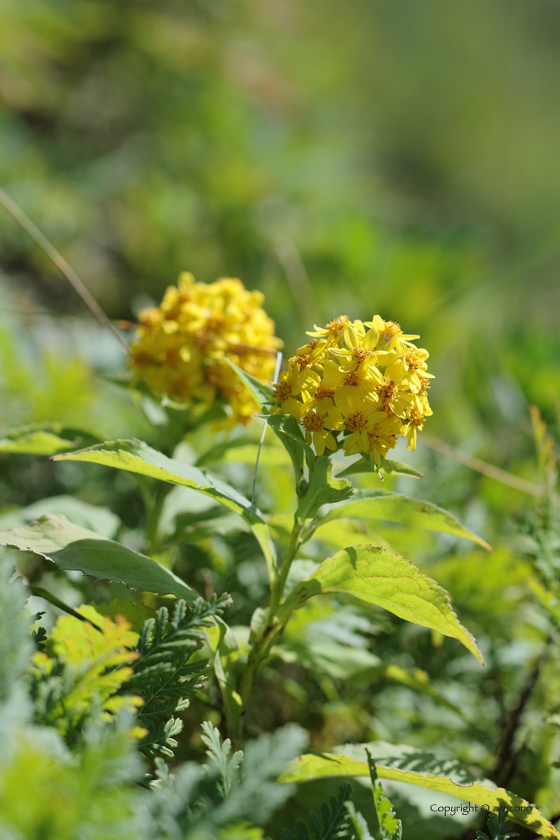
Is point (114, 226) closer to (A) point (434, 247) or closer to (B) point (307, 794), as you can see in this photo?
(A) point (434, 247)

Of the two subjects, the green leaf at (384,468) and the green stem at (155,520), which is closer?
the green leaf at (384,468)

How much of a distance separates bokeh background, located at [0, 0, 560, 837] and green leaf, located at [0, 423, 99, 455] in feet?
0.33

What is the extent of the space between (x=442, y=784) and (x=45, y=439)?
0.53 metres

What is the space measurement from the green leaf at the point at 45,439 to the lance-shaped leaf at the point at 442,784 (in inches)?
16.4

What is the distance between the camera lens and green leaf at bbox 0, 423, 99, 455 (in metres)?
0.67

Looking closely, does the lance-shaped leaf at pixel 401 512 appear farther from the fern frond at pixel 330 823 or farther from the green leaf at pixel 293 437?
the fern frond at pixel 330 823

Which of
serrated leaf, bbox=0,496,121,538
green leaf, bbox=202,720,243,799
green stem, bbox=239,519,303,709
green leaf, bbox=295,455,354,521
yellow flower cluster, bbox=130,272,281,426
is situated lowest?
green leaf, bbox=202,720,243,799

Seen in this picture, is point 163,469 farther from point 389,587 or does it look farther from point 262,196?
point 262,196

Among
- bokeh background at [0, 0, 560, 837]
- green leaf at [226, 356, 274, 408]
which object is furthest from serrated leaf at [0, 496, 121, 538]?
green leaf at [226, 356, 274, 408]

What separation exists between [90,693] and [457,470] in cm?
89

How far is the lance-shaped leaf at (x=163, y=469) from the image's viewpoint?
1.56 ft

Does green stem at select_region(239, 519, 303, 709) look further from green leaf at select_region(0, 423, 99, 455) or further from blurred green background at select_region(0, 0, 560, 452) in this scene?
blurred green background at select_region(0, 0, 560, 452)

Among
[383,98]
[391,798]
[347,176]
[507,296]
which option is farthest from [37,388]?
[383,98]

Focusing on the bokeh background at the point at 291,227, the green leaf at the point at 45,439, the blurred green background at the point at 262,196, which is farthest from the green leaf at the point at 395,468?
the blurred green background at the point at 262,196
